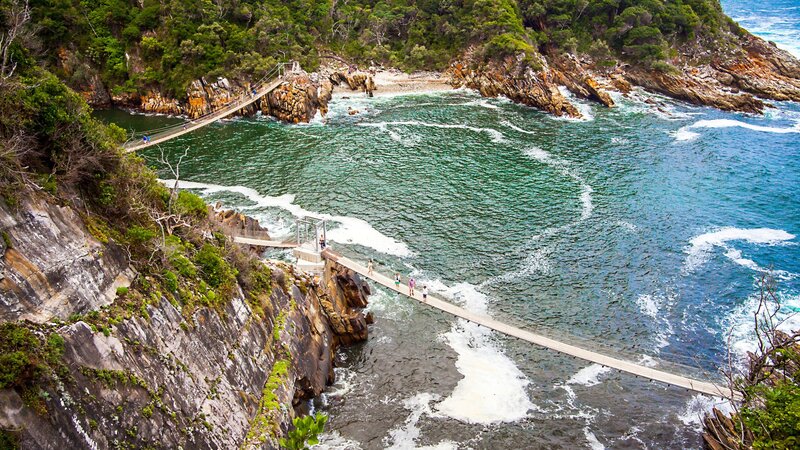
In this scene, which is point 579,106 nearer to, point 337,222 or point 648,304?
point 337,222

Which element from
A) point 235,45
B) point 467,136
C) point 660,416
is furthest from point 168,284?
point 235,45

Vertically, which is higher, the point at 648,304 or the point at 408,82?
the point at 408,82

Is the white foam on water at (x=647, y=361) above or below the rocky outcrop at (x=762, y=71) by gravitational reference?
below

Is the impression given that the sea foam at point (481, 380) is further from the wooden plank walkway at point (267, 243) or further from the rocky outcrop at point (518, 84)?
the rocky outcrop at point (518, 84)

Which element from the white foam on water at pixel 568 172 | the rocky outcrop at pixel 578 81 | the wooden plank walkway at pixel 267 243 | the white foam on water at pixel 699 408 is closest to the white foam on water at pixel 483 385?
the white foam on water at pixel 699 408

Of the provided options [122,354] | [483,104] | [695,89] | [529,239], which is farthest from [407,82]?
[122,354]
